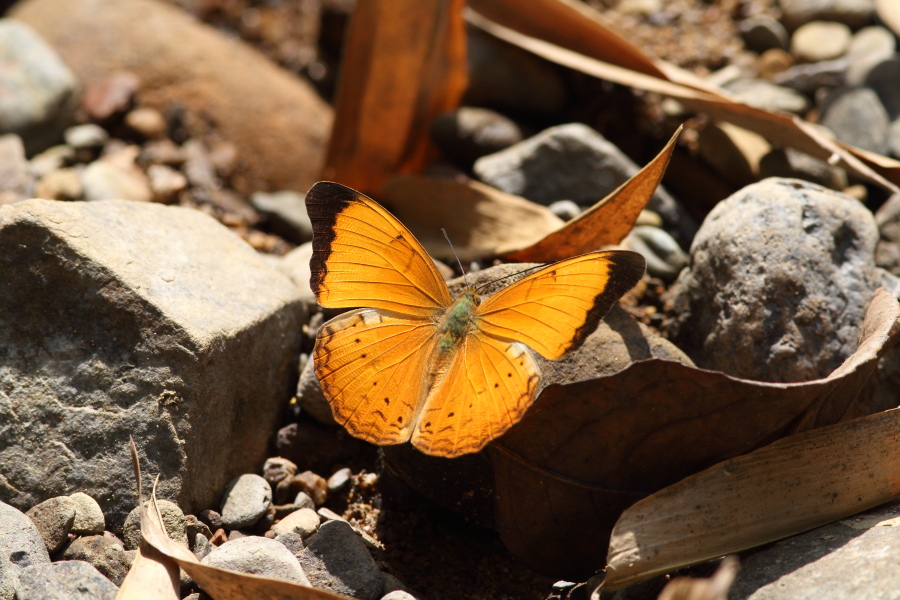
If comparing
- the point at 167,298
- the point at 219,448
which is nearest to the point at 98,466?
the point at 219,448

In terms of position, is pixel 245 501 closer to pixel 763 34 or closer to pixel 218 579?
pixel 218 579

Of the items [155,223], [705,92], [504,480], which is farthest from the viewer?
[705,92]

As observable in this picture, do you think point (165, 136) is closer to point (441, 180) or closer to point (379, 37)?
point (379, 37)

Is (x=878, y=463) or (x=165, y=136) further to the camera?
(x=165, y=136)

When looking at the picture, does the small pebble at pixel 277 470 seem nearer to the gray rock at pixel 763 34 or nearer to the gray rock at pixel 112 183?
the gray rock at pixel 112 183

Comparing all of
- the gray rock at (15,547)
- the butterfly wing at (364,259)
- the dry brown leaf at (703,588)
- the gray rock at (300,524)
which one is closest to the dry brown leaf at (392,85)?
the butterfly wing at (364,259)
